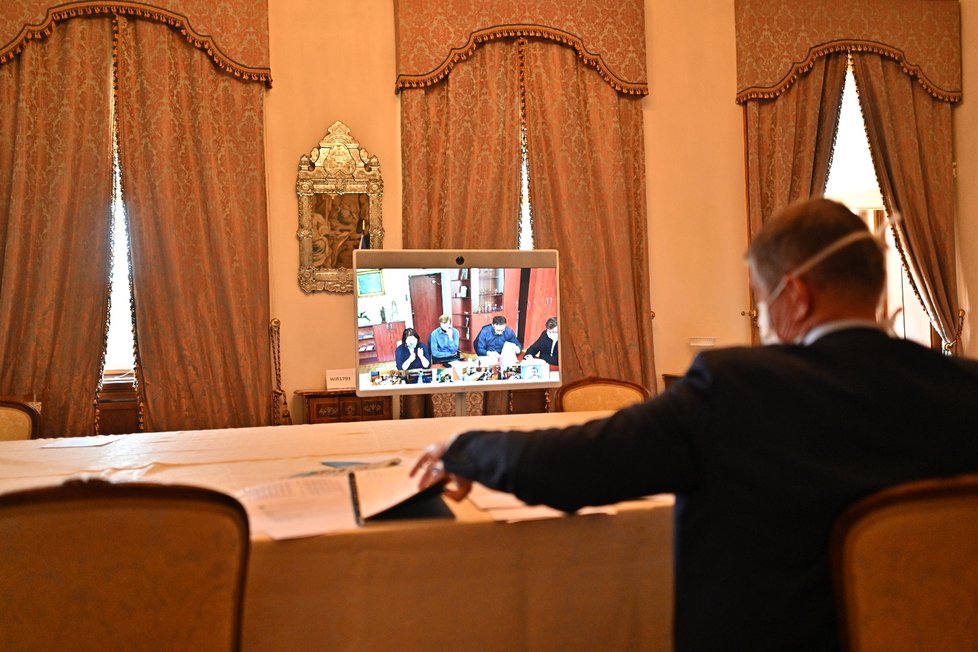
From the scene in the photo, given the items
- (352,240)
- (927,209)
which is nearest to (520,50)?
(352,240)

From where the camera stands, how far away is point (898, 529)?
1.27 m

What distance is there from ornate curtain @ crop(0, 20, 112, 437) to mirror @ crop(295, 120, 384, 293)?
4.20 feet

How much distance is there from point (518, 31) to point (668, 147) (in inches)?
59.4

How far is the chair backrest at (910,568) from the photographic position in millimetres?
1243

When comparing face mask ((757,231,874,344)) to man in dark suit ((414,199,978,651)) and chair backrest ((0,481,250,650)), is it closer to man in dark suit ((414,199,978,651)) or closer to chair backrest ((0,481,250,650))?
man in dark suit ((414,199,978,651))

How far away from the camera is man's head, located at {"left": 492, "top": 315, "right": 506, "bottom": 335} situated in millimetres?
5129

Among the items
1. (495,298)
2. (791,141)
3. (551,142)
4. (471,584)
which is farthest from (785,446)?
(791,141)

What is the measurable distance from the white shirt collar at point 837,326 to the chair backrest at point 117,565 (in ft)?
3.58

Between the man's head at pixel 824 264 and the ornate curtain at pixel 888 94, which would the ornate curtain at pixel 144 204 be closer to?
the ornate curtain at pixel 888 94

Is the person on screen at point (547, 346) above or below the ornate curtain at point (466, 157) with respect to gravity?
below

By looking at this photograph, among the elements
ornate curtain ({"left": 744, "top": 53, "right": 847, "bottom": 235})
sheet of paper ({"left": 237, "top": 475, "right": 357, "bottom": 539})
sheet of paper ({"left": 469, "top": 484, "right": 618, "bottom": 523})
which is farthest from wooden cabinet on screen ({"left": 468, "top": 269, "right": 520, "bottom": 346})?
sheet of paper ({"left": 469, "top": 484, "right": 618, "bottom": 523})

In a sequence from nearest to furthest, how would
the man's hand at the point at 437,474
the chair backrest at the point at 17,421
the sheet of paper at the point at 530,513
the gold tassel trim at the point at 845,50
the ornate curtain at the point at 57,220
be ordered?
the man's hand at the point at 437,474 < the sheet of paper at the point at 530,513 < the chair backrest at the point at 17,421 < the ornate curtain at the point at 57,220 < the gold tassel trim at the point at 845,50

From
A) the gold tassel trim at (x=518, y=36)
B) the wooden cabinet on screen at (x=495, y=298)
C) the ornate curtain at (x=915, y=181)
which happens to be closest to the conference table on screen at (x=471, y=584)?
the wooden cabinet on screen at (x=495, y=298)

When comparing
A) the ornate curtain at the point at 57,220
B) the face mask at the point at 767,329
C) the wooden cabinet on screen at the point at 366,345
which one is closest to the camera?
the face mask at the point at 767,329
